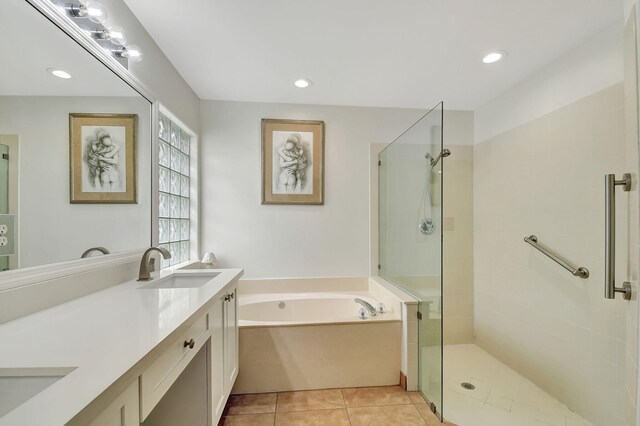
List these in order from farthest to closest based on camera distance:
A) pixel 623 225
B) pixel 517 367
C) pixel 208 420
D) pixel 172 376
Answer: pixel 517 367
pixel 623 225
pixel 208 420
pixel 172 376

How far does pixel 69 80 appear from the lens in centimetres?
112

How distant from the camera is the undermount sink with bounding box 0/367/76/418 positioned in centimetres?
60

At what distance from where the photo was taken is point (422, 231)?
1972 mm

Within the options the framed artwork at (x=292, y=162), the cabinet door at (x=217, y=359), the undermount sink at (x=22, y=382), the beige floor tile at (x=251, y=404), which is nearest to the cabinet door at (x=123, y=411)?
the undermount sink at (x=22, y=382)

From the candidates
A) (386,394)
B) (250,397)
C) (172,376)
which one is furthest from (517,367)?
(172,376)

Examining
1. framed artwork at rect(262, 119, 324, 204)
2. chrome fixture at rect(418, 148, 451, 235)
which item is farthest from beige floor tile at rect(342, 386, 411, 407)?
framed artwork at rect(262, 119, 324, 204)

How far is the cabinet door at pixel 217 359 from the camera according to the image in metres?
1.33

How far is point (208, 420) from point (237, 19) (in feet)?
6.91

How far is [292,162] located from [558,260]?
2.23 metres

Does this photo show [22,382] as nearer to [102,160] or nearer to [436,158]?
[102,160]

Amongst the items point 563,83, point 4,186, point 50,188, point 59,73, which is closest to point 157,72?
point 59,73

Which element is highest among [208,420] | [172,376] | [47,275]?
[47,275]

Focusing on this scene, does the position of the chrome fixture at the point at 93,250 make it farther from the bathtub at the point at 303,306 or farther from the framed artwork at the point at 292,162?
the framed artwork at the point at 292,162

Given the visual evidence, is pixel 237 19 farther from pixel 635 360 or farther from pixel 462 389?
pixel 462 389
